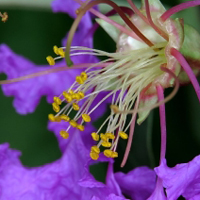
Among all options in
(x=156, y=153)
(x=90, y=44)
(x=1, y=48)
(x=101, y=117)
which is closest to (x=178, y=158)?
(x=156, y=153)

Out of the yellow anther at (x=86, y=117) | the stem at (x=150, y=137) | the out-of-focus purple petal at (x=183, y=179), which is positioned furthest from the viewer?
the stem at (x=150, y=137)

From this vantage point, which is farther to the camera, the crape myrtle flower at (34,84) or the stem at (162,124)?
A: the crape myrtle flower at (34,84)

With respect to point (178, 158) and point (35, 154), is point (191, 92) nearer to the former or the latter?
point (178, 158)

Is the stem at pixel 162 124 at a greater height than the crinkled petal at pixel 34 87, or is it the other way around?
the stem at pixel 162 124

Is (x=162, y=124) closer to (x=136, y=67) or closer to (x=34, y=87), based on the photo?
(x=136, y=67)

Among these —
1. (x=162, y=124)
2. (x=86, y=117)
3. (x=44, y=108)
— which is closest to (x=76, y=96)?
(x=86, y=117)

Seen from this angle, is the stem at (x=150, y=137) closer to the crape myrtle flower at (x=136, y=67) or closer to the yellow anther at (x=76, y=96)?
the crape myrtle flower at (x=136, y=67)

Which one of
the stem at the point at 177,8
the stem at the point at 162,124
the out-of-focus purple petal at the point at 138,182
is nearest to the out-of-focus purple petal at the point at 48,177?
the out-of-focus purple petal at the point at 138,182
